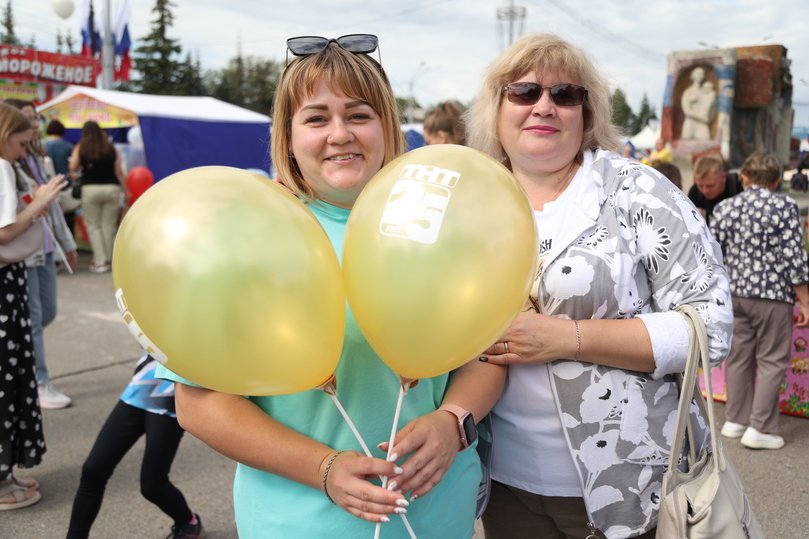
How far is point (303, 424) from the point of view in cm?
143

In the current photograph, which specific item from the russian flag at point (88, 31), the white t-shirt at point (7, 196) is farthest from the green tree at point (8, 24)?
the white t-shirt at point (7, 196)

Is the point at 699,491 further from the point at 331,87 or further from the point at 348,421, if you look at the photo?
the point at 331,87

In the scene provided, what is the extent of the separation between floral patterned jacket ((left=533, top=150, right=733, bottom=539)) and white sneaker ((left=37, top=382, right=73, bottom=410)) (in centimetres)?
407

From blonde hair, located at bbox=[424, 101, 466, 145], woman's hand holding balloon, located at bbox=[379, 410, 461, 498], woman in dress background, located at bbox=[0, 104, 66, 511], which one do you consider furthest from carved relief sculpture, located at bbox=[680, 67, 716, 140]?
woman's hand holding balloon, located at bbox=[379, 410, 461, 498]

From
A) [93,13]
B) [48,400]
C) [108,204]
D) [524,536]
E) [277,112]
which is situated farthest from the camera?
[93,13]

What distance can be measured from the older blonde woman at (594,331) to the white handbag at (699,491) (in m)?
0.07

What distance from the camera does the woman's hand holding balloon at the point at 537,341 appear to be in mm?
1601

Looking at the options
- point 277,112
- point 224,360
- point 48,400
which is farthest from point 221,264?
point 48,400

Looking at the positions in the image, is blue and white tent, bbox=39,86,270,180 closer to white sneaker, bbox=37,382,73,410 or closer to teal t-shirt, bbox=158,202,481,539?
white sneaker, bbox=37,382,73,410

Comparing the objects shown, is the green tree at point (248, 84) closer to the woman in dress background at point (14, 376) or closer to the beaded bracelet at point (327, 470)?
the woman in dress background at point (14, 376)

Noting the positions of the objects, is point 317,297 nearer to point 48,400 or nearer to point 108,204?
point 48,400

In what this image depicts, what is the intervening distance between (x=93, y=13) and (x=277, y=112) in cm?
1873

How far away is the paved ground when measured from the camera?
3.18 m

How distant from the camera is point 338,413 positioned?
1418mm
